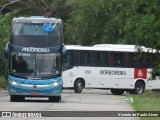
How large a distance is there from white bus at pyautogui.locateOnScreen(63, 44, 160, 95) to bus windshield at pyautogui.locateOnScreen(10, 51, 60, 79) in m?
14.5

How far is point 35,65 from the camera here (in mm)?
33688

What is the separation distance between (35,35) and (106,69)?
16.0 meters

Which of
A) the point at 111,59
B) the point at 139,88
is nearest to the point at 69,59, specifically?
the point at 111,59

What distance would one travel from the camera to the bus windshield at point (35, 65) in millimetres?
33594

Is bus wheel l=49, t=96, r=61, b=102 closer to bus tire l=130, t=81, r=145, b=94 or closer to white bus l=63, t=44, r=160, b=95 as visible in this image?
white bus l=63, t=44, r=160, b=95

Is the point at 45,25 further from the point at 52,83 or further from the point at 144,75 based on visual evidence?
the point at 144,75

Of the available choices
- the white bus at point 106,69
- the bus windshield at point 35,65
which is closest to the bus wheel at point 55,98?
the bus windshield at point 35,65

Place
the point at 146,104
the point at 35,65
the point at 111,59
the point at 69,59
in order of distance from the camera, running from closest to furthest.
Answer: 1. the point at 146,104
2. the point at 35,65
3. the point at 69,59
4. the point at 111,59

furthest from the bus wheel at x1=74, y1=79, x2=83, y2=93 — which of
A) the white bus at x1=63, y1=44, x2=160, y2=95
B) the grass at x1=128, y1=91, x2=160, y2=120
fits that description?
the grass at x1=128, y1=91, x2=160, y2=120

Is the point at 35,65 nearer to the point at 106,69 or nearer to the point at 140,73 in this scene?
the point at 106,69

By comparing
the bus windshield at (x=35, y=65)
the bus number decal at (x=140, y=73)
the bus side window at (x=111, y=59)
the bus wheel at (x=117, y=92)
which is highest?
the bus windshield at (x=35, y=65)

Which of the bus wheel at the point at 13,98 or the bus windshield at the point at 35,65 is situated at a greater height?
the bus windshield at the point at 35,65

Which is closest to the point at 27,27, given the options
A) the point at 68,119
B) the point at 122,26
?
the point at 68,119

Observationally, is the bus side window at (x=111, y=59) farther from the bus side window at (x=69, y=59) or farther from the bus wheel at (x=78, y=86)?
the bus side window at (x=69, y=59)
